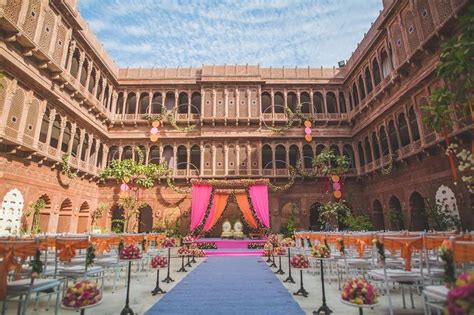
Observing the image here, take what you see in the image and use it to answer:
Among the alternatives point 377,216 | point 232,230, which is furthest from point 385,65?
point 232,230

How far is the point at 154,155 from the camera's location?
20.6 meters

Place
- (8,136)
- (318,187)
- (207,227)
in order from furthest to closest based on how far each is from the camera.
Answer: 1. (318,187)
2. (207,227)
3. (8,136)

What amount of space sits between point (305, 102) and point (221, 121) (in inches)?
265

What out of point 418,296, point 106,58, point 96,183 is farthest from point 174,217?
point 418,296

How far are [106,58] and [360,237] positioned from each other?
19.4m

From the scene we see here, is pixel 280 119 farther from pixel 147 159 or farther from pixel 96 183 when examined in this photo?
pixel 96 183

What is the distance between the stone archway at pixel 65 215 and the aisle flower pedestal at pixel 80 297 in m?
14.4

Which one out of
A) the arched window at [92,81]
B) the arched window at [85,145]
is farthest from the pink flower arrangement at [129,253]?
the arched window at [92,81]

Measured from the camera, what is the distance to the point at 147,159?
61.9 ft

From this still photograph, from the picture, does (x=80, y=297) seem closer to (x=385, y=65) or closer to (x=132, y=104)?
(x=385, y=65)

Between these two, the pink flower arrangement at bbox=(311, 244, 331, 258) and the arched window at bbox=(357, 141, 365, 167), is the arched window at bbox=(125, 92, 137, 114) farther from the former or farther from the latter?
the pink flower arrangement at bbox=(311, 244, 331, 258)

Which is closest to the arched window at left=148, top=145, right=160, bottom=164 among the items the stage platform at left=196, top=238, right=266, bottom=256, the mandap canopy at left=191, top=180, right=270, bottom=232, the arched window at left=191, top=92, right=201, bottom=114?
the arched window at left=191, top=92, right=201, bottom=114

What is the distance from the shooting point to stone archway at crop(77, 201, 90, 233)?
16448 millimetres

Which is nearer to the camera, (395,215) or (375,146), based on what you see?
(395,215)
